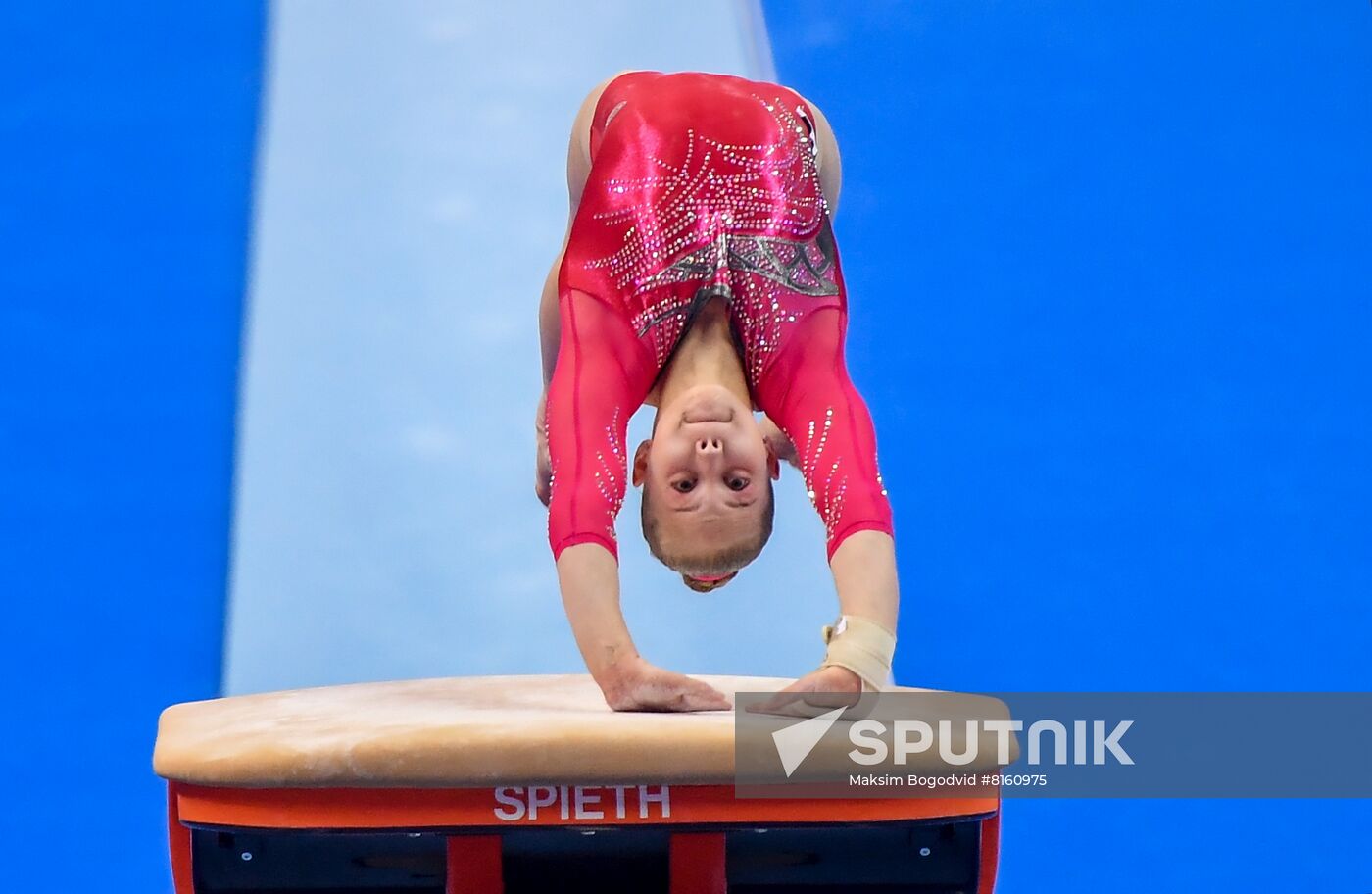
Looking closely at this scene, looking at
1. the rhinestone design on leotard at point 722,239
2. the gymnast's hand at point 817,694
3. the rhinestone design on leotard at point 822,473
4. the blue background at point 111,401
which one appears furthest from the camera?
the blue background at point 111,401

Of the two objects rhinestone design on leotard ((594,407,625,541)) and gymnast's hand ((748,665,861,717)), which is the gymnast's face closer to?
rhinestone design on leotard ((594,407,625,541))

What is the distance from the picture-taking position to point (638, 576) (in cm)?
368

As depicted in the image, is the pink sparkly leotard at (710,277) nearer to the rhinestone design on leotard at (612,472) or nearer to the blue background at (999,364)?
the rhinestone design on leotard at (612,472)

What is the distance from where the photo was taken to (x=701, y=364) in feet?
7.32

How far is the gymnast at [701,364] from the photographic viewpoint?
194cm

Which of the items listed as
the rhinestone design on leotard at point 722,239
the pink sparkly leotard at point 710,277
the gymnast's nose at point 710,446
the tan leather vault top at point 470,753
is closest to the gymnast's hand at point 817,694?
the tan leather vault top at point 470,753

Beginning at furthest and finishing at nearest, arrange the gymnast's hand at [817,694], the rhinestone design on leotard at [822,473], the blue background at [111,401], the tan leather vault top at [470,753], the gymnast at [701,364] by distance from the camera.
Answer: the blue background at [111,401]
the rhinestone design on leotard at [822,473]
the gymnast at [701,364]
the gymnast's hand at [817,694]
the tan leather vault top at [470,753]

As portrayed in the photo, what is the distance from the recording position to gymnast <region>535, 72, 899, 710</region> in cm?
194

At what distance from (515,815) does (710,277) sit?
3.00ft

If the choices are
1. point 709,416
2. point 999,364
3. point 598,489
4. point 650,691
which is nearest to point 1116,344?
point 999,364

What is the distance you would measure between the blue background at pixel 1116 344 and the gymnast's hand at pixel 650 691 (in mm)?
1576

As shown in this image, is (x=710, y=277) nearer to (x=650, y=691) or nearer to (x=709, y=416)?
(x=709, y=416)

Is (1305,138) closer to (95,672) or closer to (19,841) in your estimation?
(95,672)

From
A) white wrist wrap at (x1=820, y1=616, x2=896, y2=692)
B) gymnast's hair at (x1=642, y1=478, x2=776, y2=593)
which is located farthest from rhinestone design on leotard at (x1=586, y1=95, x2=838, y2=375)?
white wrist wrap at (x1=820, y1=616, x2=896, y2=692)
